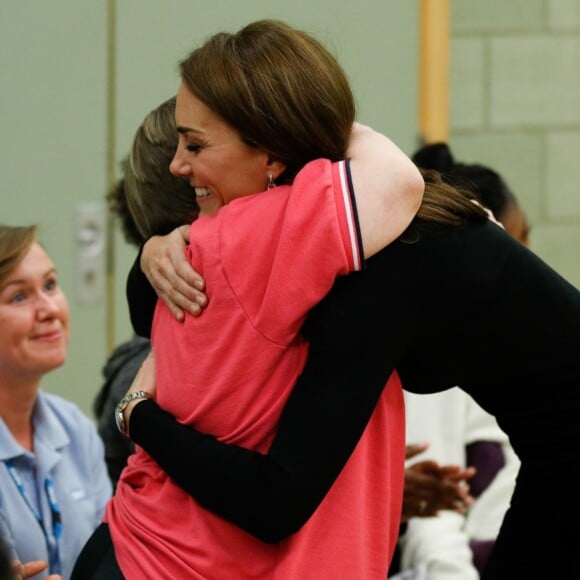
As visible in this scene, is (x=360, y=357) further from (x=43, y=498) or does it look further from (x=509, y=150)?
(x=509, y=150)

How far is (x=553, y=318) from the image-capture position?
153 centimetres


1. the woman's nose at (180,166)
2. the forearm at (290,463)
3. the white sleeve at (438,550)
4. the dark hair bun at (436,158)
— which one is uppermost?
the woman's nose at (180,166)

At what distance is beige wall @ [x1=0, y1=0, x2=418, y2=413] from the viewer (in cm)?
350

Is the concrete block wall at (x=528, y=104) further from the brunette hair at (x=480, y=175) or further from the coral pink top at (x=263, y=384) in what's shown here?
the coral pink top at (x=263, y=384)

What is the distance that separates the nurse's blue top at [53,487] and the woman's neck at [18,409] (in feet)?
0.07

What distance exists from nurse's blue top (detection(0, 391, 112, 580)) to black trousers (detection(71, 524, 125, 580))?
2.11ft

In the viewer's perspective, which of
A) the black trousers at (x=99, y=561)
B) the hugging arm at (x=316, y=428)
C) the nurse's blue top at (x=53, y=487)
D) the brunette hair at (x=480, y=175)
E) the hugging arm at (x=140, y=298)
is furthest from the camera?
the brunette hair at (x=480, y=175)

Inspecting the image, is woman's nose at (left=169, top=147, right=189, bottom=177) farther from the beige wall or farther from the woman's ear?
the beige wall

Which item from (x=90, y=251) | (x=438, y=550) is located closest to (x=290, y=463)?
(x=438, y=550)

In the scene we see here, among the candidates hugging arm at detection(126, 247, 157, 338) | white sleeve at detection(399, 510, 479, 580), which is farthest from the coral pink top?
white sleeve at detection(399, 510, 479, 580)

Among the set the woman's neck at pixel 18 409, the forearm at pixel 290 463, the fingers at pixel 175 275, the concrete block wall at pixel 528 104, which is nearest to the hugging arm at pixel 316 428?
the forearm at pixel 290 463

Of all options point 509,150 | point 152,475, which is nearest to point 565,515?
point 152,475

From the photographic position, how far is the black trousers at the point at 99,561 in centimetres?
159

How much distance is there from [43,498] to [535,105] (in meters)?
2.37
